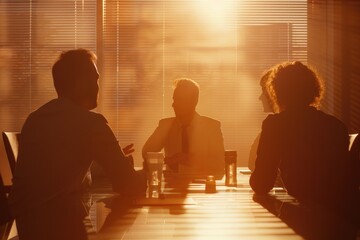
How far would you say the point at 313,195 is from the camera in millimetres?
2033

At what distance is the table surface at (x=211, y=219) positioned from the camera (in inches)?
66.1

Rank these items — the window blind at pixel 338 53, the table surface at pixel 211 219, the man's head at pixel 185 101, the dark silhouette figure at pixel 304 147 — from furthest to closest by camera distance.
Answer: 1. the window blind at pixel 338 53
2. the man's head at pixel 185 101
3. the dark silhouette figure at pixel 304 147
4. the table surface at pixel 211 219

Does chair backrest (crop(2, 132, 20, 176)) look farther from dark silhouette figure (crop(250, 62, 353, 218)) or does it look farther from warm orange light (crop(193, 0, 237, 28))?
warm orange light (crop(193, 0, 237, 28))

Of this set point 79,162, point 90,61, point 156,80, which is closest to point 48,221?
point 79,162

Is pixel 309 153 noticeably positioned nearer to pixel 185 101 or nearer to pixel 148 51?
pixel 185 101

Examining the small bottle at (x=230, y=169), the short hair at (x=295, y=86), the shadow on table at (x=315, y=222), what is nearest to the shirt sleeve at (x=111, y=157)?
the shadow on table at (x=315, y=222)

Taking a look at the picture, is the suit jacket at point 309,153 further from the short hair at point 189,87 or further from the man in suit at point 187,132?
the short hair at point 189,87

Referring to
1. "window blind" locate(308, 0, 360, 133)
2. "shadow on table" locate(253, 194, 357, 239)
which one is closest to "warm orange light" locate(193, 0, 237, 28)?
"window blind" locate(308, 0, 360, 133)

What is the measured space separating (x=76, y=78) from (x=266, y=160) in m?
0.87

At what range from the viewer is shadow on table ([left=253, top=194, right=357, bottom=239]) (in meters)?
1.70

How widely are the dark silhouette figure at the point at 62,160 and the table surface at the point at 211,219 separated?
12 centimetres

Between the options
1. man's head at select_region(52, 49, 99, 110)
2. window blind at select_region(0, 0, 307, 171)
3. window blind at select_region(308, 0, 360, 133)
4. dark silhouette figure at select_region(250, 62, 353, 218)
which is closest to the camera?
man's head at select_region(52, 49, 99, 110)

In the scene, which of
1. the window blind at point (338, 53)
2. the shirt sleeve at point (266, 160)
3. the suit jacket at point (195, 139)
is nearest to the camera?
the shirt sleeve at point (266, 160)

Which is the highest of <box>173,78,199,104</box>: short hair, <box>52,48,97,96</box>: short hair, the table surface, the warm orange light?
the warm orange light
